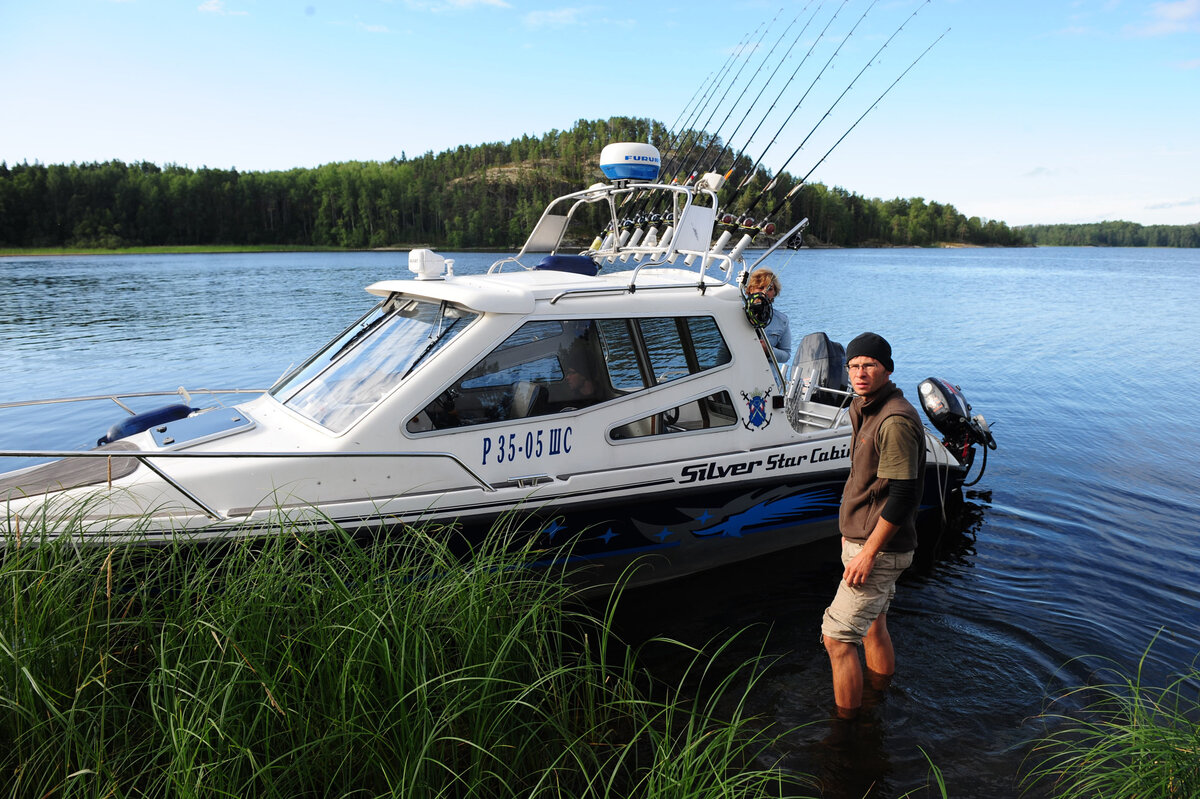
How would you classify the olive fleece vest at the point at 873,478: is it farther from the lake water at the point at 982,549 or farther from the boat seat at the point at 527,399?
the boat seat at the point at 527,399

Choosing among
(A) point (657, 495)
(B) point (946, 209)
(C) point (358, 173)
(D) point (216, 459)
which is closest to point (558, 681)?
(A) point (657, 495)

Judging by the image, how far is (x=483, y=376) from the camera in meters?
4.68

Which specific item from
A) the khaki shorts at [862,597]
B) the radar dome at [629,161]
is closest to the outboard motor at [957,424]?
the radar dome at [629,161]

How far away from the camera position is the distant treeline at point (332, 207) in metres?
83.9

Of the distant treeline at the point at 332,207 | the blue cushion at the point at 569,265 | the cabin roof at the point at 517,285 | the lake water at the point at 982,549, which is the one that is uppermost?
the distant treeline at the point at 332,207

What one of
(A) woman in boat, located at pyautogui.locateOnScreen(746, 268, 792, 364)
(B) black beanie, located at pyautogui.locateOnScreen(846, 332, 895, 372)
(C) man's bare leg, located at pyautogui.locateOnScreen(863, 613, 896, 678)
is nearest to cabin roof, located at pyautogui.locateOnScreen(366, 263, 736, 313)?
(A) woman in boat, located at pyautogui.locateOnScreen(746, 268, 792, 364)

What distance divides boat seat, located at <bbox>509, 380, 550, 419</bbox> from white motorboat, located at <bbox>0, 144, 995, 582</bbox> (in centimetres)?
1

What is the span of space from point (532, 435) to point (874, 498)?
7.19 feet

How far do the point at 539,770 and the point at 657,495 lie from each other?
Result: 7.89 feet

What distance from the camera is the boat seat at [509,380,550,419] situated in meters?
4.78

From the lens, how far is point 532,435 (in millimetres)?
4785

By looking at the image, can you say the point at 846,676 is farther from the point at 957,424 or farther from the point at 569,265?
the point at 957,424

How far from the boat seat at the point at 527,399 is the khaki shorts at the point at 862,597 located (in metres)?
2.12

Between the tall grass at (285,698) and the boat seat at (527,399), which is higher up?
the boat seat at (527,399)
